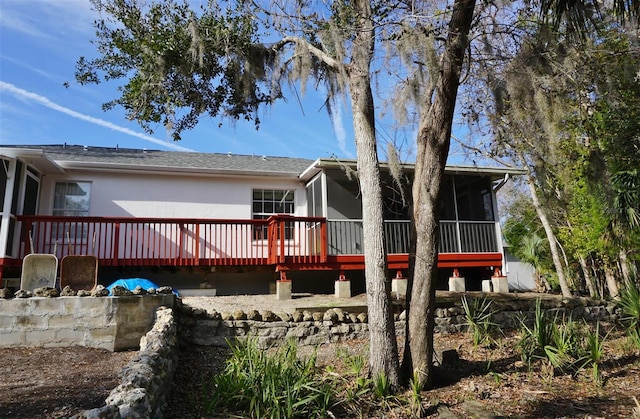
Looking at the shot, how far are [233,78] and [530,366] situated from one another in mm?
6029

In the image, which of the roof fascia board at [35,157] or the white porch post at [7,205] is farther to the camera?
the roof fascia board at [35,157]

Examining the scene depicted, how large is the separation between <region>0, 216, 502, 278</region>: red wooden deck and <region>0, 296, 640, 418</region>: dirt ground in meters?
3.72

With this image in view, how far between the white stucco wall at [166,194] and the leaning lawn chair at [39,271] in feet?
7.71

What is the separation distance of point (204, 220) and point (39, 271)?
323cm

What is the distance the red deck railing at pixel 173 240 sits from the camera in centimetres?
908

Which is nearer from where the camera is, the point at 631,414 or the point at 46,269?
the point at 631,414

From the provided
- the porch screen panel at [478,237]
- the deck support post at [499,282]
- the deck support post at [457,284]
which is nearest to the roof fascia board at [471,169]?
the porch screen panel at [478,237]

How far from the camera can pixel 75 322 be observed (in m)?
5.64

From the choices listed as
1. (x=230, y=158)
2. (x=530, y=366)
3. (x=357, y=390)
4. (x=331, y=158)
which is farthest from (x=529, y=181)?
(x=357, y=390)

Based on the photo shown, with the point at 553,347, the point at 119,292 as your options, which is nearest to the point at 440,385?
the point at 553,347

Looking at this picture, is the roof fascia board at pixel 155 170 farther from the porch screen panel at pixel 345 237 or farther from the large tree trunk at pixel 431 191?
the large tree trunk at pixel 431 191

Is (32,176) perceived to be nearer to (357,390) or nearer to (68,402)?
(68,402)

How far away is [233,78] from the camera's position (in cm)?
723

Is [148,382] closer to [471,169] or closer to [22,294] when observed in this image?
[22,294]
